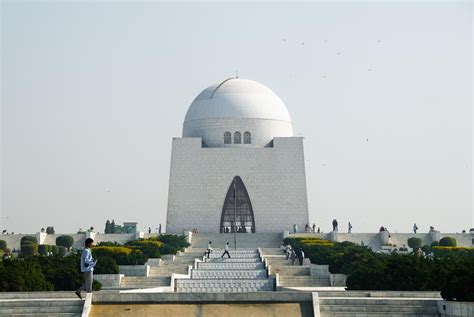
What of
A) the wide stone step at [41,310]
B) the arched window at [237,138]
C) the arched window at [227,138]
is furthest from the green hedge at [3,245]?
the wide stone step at [41,310]

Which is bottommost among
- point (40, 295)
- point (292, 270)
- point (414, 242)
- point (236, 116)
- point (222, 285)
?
point (40, 295)

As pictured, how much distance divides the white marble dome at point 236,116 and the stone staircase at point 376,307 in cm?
2898

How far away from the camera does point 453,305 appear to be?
35.7 ft

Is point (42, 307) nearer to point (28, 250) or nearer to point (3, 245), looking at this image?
point (28, 250)

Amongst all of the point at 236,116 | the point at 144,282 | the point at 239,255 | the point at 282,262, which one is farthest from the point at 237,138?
the point at 144,282

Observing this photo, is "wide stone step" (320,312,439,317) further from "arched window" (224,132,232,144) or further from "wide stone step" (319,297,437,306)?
"arched window" (224,132,232,144)

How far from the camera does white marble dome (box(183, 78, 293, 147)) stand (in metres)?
40.3

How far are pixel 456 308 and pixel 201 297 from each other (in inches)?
113

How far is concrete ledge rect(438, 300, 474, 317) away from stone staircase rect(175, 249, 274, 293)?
22.1ft

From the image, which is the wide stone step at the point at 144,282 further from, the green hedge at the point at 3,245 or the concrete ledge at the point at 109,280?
the green hedge at the point at 3,245

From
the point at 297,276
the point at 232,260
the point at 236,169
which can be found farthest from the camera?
the point at 236,169

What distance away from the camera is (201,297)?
11.4 metres

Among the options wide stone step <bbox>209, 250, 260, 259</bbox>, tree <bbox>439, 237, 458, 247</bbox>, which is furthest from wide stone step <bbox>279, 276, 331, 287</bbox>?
tree <bbox>439, 237, 458, 247</bbox>

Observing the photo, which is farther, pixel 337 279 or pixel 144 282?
pixel 337 279
